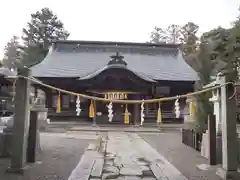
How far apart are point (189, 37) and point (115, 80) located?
A: 88.0ft

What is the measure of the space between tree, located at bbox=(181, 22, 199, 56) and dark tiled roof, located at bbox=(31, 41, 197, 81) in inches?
553

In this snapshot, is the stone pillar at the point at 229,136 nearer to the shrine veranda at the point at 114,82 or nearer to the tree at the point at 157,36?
the shrine veranda at the point at 114,82

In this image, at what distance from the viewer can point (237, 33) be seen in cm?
1472

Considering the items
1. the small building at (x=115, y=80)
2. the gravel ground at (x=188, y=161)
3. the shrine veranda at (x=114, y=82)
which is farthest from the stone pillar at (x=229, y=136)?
the small building at (x=115, y=80)

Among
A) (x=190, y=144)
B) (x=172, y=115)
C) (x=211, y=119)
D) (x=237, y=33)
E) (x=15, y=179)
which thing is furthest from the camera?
(x=172, y=115)

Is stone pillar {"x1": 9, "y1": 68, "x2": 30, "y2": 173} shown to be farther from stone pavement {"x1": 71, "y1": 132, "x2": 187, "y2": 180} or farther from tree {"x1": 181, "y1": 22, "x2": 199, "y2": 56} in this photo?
tree {"x1": 181, "y1": 22, "x2": 199, "y2": 56}

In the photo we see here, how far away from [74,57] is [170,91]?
1015cm

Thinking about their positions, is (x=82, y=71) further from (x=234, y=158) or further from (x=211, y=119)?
(x=234, y=158)

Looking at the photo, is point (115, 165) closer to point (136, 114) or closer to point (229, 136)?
point (229, 136)

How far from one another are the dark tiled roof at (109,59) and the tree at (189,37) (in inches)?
553

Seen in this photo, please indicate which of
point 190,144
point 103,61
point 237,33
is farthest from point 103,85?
point 190,144

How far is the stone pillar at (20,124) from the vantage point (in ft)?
19.5

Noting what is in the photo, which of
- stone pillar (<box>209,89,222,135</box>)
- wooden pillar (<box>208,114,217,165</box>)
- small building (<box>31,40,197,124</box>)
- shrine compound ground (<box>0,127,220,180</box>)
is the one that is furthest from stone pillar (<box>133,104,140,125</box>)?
wooden pillar (<box>208,114,217,165</box>)

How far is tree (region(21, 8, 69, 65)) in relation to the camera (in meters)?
41.7
